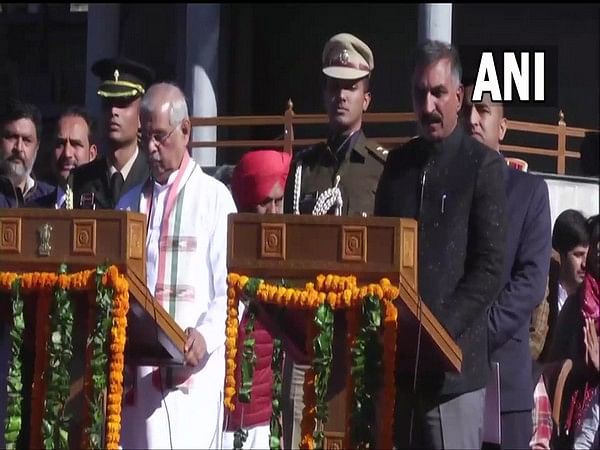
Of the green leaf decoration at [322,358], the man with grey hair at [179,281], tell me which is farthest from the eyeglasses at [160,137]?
the green leaf decoration at [322,358]

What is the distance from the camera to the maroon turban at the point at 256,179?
618cm

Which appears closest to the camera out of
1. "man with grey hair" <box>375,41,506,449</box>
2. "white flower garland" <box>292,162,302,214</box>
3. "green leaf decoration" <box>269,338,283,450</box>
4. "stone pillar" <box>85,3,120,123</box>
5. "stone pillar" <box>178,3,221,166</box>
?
"man with grey hair" <box>375,41,506,449</box>

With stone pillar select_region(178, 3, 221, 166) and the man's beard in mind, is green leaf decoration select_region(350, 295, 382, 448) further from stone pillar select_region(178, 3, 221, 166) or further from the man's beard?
stone pillar select_region(178, 3, 221, 166)

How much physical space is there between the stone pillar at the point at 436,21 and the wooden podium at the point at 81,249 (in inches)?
474

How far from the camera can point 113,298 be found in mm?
5039

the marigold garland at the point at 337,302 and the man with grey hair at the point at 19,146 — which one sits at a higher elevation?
the man with grey hair at the point at 19,146

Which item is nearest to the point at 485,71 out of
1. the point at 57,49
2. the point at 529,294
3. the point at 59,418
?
the point at 529,294

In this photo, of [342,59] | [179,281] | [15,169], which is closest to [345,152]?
[342,59]

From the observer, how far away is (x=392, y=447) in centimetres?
469

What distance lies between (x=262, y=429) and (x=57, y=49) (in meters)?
18.5

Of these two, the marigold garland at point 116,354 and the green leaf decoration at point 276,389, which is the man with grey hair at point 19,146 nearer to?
the marigold garland at point 116,354

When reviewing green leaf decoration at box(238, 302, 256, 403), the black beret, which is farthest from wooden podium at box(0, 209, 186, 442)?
the black beret

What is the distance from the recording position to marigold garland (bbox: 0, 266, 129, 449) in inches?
198

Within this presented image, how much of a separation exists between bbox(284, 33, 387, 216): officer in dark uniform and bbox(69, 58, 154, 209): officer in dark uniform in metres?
0.86
